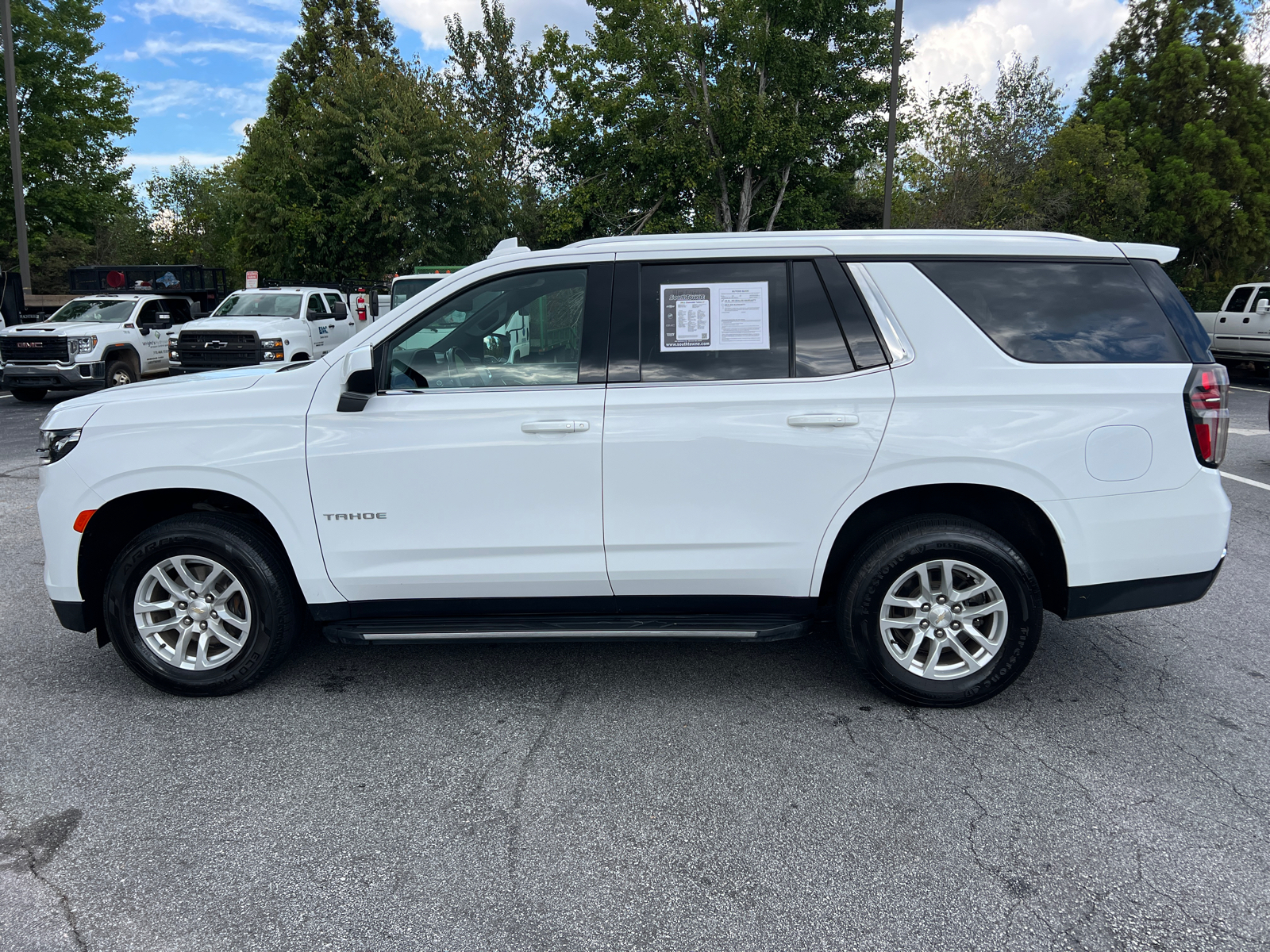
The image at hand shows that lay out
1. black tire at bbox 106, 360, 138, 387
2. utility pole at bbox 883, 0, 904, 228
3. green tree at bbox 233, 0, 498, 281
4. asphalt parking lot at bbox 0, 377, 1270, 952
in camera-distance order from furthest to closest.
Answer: green tree at bbox 233, 0, 498, 281, utility pole at bbox 883, 0, 904, 228, black tire at bbox 106, 360, 138, 387, asphalt parking lot at bbox 0, 377, 1270, 952

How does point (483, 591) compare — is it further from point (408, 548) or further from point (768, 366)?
point (768, 366)

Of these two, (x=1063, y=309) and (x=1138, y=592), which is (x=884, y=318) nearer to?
(x=1063, y=309)

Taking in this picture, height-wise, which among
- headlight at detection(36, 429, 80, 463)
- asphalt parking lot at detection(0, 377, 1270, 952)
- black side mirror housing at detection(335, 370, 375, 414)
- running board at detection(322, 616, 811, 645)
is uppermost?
black side mirror housing at detection(335, 370, 375, 414)

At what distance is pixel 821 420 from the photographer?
144 inches

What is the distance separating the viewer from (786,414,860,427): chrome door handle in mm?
3662

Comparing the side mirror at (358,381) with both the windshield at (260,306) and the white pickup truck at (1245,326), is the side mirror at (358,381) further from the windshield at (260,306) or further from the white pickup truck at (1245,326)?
the white pickup truck at (1245,326)

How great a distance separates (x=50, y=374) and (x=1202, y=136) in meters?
36.5

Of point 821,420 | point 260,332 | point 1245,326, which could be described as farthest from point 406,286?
point 1245,326

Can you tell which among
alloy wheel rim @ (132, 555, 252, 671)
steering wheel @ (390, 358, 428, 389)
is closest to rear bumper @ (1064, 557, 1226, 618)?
steering wheel @ (390, 358, 428, 389)

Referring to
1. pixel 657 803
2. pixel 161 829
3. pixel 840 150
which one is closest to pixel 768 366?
pixel 657 803

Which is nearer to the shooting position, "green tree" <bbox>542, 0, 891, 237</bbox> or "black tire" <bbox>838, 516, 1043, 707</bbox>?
"black tire" <bbox>838, 516, 1043, 707</bbox>

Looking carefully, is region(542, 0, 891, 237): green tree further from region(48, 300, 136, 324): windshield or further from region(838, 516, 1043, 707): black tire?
region(838, 516, 1043, 707): black tire

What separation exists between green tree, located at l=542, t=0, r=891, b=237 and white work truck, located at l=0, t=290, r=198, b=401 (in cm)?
1479

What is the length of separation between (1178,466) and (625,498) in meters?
2.24
